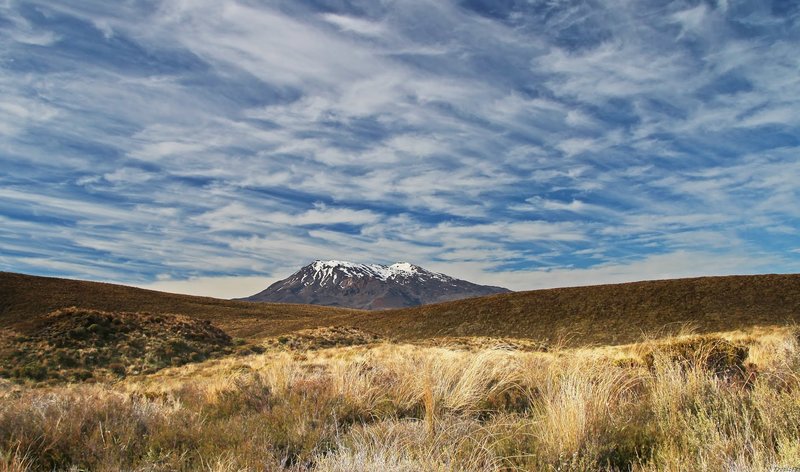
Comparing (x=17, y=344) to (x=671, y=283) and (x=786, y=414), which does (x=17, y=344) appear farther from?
(x=671, y=283)

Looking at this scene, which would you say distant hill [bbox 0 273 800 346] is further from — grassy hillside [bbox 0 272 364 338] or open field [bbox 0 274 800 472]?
open field [bbox 0 274 800 472]

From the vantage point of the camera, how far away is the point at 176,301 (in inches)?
2682

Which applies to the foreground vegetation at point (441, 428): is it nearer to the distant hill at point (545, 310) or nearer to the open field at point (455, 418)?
the open field at point (455, 418)

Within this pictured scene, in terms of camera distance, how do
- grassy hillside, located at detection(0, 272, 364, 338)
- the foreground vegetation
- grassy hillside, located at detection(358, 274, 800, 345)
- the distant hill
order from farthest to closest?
1. grassy hillside, located at detection(0, 272, 364, 338)
2. the distant hill
3. grassy hillside, located at detection(358, 274, 800, 345)
4. the foreground vegetation

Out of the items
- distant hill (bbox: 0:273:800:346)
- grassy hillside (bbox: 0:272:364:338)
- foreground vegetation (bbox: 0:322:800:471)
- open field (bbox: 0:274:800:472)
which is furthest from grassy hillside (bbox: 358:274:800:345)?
foreground vegetation (bbox: 0:322:800:471)

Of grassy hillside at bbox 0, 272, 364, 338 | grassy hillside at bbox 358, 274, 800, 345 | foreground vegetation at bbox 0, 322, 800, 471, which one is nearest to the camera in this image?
foreground vegetation at bbox 0, 322, 800, 471

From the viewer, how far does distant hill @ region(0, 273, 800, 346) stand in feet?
140

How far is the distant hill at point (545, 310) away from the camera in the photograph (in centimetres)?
4272

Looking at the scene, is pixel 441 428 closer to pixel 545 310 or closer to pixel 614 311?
pixel 614 311

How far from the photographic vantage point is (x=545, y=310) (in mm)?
51281

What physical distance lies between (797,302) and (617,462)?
173 ft

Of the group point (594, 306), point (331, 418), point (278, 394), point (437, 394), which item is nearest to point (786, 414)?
point (437, 394)

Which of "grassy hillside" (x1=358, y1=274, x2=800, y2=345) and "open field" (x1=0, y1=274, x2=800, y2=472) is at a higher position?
"grassy hillside" (x1=358, y1=274, x2=800, y2=345)

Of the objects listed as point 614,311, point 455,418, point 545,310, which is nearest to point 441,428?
point 455,418
